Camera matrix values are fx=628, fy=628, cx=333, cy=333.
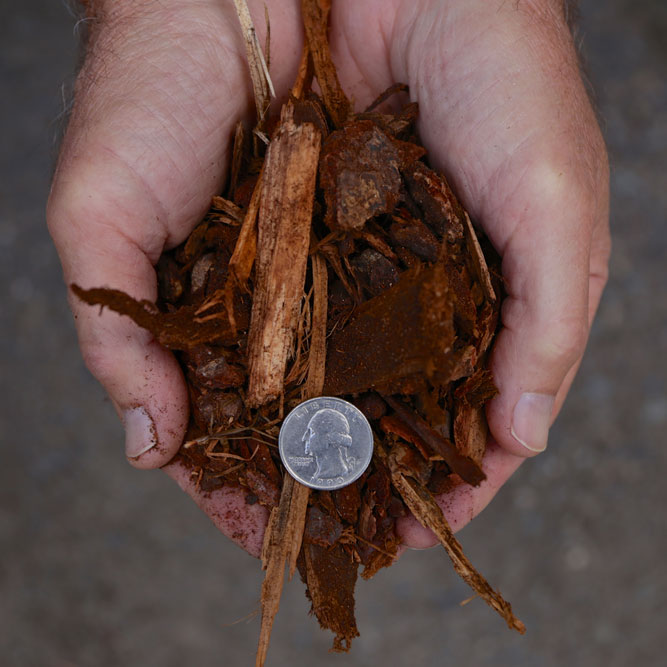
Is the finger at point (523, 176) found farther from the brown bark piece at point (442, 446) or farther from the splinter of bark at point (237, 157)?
the splinter of bark at point (237, 157)

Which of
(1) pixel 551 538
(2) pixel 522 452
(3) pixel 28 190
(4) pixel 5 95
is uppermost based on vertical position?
(4) pixel 5 95

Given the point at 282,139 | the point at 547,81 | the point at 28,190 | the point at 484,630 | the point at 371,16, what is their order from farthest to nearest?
1. the point at 28,190
2. the point at 484,630
3. the point at 371,16
4. the point at 547,81
5. the point at 282,139

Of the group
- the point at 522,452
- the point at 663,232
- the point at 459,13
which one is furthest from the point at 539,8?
the point at 663,232

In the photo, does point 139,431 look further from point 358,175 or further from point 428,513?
point 358,175

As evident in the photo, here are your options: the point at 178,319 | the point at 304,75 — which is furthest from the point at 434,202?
the point at 178,319

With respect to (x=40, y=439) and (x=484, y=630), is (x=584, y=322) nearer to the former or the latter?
(x=484, y=630)

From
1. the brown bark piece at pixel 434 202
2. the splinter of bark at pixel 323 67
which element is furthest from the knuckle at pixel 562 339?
the splinter of bark at pixel 323 67
